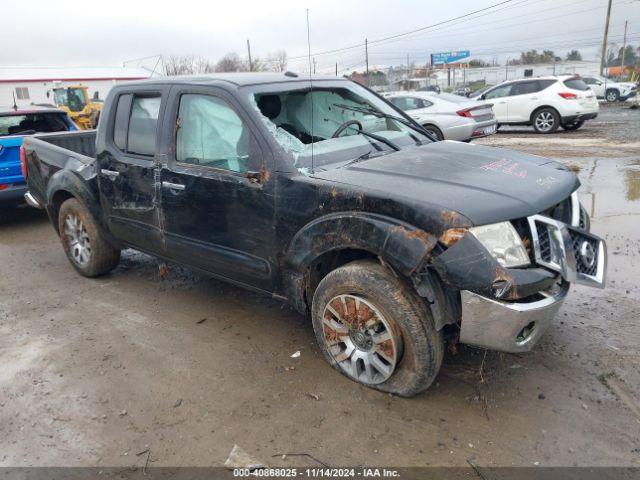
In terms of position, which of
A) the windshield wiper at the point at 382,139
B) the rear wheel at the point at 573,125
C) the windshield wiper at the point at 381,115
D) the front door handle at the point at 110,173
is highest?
the windshield wiper at the point at 381,115

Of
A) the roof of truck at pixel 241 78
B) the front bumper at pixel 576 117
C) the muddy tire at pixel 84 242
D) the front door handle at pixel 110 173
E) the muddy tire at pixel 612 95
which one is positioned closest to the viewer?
the roof of truck at pixel 241 78

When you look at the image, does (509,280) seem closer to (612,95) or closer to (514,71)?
(612,95)

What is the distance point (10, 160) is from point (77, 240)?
8.87 feet

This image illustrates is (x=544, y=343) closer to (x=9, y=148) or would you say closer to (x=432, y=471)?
(x=432, y=471)

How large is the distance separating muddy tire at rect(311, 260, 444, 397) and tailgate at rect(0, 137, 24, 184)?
562 centimetres

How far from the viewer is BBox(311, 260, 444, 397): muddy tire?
275cm

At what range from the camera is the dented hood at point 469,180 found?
2.63m

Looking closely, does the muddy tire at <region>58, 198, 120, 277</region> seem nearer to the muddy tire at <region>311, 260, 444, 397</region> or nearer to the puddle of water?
the muddy tire at <region>311, 260, 444, 397</region>

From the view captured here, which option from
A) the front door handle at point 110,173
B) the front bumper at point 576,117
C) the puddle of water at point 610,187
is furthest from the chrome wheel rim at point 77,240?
the front bumper at point 576,117

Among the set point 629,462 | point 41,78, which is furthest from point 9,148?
point 41,78

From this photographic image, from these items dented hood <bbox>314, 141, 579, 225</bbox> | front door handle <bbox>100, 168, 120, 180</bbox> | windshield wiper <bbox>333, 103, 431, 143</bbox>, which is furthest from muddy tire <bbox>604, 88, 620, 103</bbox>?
front door handle <bbox>100, 168, 120, 180</bbox>

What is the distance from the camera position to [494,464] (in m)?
2.46

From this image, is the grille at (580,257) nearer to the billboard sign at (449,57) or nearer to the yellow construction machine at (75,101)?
the yellow construction machine at (75,101)

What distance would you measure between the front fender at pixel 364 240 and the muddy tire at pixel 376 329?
0.16 m
